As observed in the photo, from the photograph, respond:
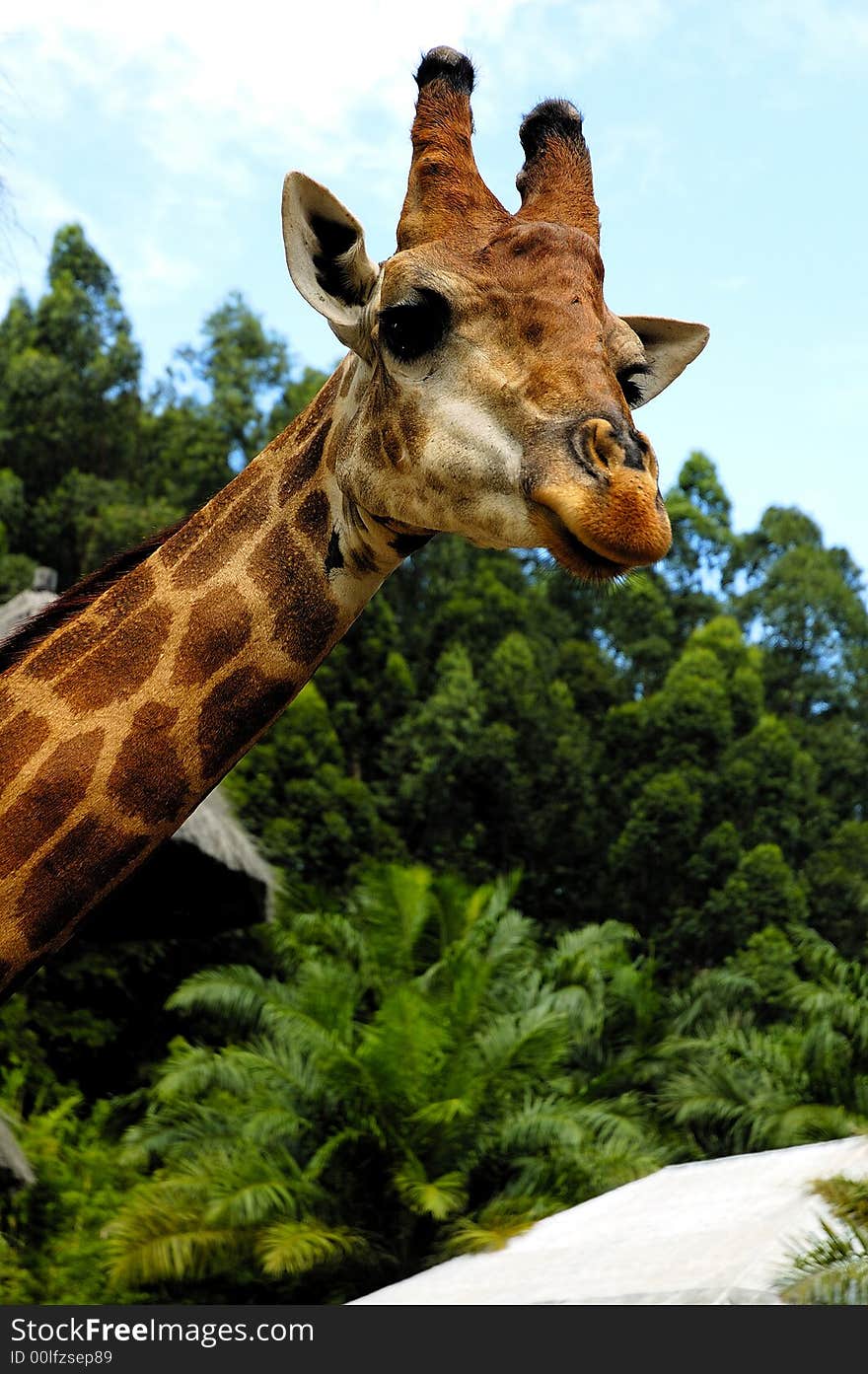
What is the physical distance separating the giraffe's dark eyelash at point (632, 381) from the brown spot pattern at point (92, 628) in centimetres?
97

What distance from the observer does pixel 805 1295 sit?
5.46m

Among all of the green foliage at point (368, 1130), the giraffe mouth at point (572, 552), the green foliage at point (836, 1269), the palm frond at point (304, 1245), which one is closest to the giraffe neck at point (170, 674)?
the giraffe mouth at point (572, 552)

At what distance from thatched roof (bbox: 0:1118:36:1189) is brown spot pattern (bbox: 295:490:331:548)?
28.0 feet

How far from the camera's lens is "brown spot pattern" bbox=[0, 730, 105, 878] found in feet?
7.63

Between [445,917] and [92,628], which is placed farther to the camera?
[445,917]

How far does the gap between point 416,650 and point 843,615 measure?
990 centimetres

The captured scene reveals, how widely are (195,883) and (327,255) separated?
10.4 metres

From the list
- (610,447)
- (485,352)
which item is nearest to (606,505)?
(610,447)

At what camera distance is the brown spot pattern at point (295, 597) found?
251cm

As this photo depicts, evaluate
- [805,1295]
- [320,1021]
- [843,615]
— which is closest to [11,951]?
[805,1295]

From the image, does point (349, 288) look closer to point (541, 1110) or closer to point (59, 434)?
point (541, 1110)

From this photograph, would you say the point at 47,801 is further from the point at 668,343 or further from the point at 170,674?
the point at 668,343

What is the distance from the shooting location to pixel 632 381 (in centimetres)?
258

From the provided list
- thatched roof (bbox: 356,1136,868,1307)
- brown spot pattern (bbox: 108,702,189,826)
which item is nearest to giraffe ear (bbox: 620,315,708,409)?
brown spot pattern (bbox: 108,702,189,826)
